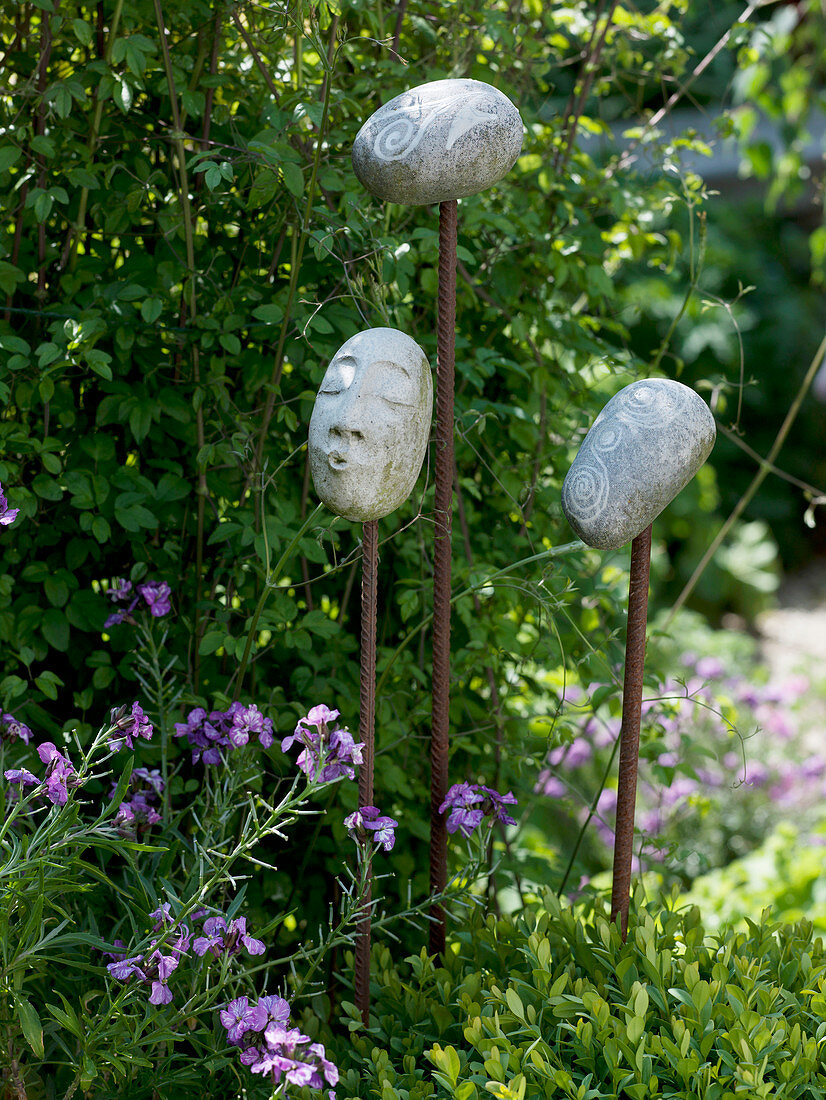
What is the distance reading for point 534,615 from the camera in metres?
1.88

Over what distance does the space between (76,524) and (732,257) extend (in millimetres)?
5766

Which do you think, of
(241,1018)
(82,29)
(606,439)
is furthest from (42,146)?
(241,1018)

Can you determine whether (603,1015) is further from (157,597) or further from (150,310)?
(150,310)

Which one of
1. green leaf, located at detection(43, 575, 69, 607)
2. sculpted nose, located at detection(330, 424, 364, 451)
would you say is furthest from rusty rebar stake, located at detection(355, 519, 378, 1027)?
green leaf, located at detection(43, 575, 69, 607)

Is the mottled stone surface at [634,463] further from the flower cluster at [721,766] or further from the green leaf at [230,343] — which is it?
the flower cluster at [721,766]

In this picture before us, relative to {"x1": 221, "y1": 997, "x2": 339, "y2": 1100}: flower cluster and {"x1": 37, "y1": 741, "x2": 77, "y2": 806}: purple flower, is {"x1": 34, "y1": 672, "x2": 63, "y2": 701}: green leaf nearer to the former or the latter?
{"x1": 37, "y1": 741, "x2": 77, "y2": 806}: purple flower

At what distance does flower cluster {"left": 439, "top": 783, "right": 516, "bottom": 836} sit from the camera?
1376 millimetres

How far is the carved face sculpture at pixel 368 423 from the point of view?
3.93ft

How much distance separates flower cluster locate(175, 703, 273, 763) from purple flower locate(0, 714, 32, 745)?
0.66ft

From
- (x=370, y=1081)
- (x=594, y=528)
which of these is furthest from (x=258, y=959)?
(x=594, y=528)

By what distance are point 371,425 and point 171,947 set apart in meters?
0.64

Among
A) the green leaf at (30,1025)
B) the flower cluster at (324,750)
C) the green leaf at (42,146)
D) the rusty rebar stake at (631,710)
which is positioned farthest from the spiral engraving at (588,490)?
the green leaf at (42,146)

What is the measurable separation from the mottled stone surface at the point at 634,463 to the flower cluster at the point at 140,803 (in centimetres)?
68

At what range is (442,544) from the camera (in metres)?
1.41
